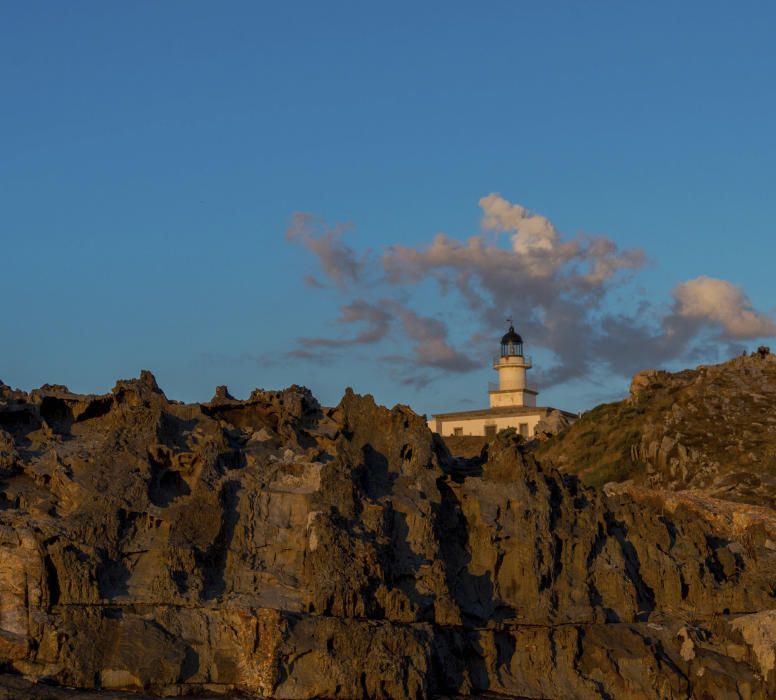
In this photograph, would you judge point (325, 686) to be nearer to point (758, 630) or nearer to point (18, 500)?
point (18, 500)

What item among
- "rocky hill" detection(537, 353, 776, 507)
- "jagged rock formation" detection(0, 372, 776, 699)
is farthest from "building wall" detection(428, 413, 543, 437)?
"jagged rock formation" detection(0, 372, 776, 699)

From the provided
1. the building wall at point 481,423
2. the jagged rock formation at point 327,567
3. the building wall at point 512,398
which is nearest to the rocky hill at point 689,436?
the building wall at point 481,423

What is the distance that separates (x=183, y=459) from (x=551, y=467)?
33.1ft

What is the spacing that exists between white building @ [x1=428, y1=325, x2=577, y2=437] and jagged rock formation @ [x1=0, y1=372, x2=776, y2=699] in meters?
46.5

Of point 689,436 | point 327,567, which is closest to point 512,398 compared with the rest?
point 689,436

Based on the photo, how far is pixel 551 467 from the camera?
1531 inches

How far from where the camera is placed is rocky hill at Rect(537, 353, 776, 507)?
57.8 metres

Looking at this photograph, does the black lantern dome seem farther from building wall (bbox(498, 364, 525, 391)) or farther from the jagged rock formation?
the jagged rock formation

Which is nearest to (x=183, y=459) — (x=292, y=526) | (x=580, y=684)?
(x=292, y=526)

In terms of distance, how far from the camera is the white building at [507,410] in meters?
86.2

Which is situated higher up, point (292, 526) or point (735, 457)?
point (735, 457)

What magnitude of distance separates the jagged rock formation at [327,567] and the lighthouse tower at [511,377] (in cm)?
5078

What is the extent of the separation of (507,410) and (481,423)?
5.02 feet

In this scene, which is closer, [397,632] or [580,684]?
[397,632]
